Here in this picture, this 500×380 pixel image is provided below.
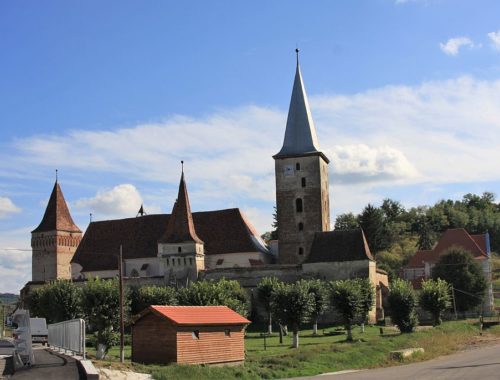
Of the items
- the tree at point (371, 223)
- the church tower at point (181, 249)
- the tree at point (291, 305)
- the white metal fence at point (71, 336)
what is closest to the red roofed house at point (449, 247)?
the tree at point (371, 223)

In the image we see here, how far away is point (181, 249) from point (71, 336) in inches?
1497

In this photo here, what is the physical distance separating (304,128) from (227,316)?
35.9 metres

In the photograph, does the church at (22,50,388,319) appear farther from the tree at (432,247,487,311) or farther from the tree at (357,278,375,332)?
the tree at (432,247,487,311)

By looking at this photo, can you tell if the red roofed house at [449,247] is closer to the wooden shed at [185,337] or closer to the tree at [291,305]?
the tree at [291,305]

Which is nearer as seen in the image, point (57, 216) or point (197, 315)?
point (197, 315)

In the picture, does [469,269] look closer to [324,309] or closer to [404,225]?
[324,309]

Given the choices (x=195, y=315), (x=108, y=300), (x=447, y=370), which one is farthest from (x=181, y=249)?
(x=447, y=370)

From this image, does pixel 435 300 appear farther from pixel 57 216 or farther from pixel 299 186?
pixel 57 216

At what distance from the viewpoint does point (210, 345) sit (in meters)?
40.8

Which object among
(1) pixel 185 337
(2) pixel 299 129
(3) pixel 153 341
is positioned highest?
(2) pixel 299 129

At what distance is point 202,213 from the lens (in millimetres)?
80812

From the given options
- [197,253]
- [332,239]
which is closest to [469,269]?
[332,239]

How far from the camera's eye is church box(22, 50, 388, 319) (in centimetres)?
6812

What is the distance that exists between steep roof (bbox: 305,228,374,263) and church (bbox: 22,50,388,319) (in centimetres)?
9
